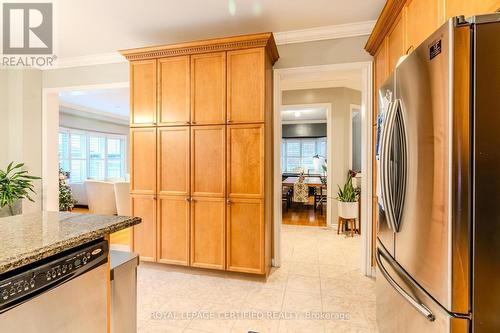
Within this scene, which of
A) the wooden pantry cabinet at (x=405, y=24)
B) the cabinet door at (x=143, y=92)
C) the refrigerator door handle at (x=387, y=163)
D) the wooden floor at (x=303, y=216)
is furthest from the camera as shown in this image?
the wooden floor at (x=303, y=216)

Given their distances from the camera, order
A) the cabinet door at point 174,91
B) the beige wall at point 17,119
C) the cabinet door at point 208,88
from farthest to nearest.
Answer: the beige wall at point 17,119 < the cabinet door at point 174,91 < the cabinet door at point 208,88

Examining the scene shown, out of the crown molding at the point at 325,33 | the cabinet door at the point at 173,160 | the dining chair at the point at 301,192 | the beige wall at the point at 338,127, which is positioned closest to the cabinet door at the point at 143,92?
the cabinet door at the point at 173,160

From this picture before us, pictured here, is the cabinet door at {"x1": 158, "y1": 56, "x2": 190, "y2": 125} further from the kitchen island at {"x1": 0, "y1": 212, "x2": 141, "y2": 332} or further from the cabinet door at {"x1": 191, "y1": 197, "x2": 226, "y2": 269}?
the kitchen island at {"x1": 0, "y1": 212, "x2": 141, "y2": 332}

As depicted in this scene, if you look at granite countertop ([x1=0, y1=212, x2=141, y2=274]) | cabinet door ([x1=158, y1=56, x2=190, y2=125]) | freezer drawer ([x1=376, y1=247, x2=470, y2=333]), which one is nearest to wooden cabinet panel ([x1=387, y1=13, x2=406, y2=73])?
freezer drawer ([x1=376, y1=247, x2=470, y2=333])

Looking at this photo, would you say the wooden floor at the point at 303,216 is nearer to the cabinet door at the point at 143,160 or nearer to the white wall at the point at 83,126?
the cabinet door at the point at 143,160

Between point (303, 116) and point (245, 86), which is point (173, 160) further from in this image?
point (303, 116)

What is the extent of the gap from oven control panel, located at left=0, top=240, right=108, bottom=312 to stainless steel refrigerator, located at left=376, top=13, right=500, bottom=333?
1.43m

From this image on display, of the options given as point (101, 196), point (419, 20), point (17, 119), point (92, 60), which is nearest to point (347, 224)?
point (419, 20)

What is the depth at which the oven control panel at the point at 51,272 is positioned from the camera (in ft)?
2.65

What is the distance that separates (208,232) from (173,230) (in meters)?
0.41

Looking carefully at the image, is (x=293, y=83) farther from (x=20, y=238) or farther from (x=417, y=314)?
(x=20, y=238)

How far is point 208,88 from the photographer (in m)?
2.68

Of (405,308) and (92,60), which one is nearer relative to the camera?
(405,308)

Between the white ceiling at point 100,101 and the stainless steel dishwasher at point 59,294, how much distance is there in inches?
189
